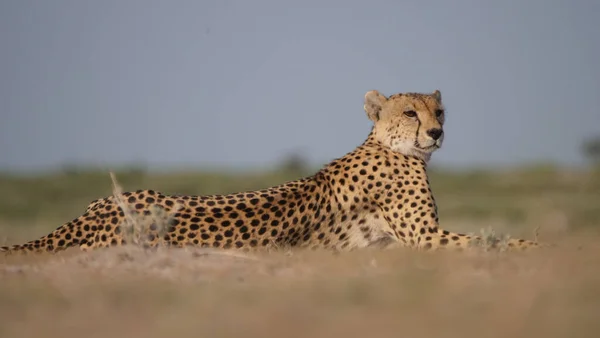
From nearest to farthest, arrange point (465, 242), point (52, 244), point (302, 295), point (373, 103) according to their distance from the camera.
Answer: point (302, 295)
point (465, 242)
point (52, 244)
point (373, 103)

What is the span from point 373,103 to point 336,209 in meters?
0.91

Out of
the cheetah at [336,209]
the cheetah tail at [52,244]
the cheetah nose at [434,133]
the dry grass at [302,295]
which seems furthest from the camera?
the cheetah nose at [434,133]

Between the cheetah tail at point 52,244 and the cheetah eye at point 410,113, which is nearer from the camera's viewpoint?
the cheetah tail at point 52,244

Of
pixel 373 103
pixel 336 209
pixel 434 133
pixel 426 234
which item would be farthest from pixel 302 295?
pixel 373 103

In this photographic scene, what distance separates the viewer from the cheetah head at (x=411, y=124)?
670 centimetres

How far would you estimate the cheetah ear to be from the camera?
6995 millimetres

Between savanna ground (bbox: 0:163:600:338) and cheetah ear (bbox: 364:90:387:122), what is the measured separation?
4.72 feet

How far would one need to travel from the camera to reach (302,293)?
4039 mm

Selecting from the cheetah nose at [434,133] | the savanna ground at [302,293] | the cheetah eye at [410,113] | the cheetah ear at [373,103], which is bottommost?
the savanna ground at [302,293]

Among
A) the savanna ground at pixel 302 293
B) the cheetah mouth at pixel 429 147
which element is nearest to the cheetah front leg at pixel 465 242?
the savanna ground at pixel 302 293

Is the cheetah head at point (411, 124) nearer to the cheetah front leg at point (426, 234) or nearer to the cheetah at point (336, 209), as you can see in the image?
the cheetah at point (336, 209)

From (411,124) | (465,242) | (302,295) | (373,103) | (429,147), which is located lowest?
(302,295)

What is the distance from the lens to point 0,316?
3.83m

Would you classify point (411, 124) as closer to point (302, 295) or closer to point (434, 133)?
point (434, 133)
